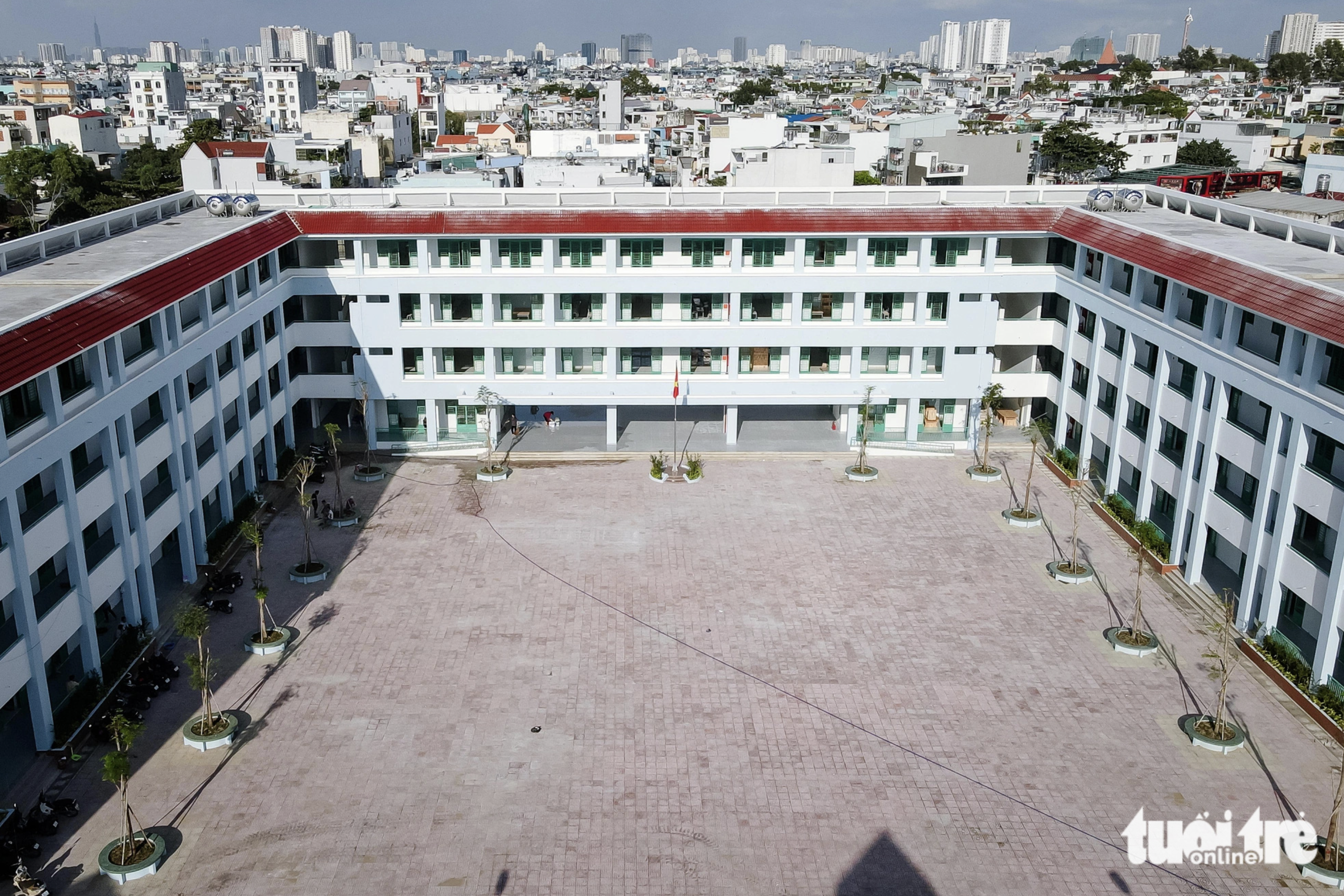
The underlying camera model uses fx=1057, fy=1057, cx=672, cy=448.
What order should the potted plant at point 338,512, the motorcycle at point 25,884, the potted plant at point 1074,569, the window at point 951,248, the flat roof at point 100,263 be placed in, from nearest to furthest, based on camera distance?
the motorcycle at point 25,884
the flat roof at point 100,263
the potted plant at point 1074,569
the potted plant at point 338,512
the window at point 951,248

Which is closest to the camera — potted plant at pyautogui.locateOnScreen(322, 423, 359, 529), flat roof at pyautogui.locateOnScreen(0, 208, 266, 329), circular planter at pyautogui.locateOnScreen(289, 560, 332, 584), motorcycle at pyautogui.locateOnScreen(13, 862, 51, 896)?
motorcycle at pyautogui.locateOnScreen(13, 862, 51, 896)

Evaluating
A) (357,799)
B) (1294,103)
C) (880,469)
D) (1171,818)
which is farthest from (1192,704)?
(1294,103)

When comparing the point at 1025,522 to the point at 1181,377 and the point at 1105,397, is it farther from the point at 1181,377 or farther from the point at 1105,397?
the point at 1181,377

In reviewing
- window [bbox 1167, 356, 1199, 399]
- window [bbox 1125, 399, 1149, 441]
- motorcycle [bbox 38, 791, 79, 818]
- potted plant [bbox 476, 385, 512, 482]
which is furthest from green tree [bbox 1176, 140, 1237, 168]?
motorcycle [bbox 38, 791, 79, 818]

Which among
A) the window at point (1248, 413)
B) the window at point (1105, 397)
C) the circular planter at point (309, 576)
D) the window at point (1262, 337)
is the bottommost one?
the circular planter at point (309, 576)

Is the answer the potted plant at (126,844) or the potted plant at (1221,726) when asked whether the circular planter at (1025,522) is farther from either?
the potted plant at (126,844)

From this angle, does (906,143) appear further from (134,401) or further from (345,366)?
(134,401)

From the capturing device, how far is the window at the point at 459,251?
41969 millimetres

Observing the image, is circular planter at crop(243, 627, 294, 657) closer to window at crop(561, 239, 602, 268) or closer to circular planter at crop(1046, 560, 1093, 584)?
window at crop(561, 239, 602, 268)

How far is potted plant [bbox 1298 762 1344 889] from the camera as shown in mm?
20156

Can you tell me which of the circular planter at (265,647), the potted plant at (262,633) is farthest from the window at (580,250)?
the circular planter at (265,647)

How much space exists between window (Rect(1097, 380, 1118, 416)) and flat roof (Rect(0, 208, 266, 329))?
3164cm

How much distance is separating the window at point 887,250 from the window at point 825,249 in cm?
108

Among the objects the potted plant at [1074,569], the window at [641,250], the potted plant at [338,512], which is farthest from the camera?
the window at [641,250]
